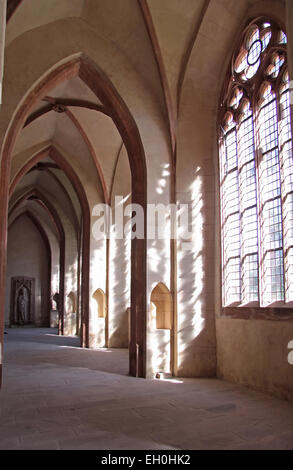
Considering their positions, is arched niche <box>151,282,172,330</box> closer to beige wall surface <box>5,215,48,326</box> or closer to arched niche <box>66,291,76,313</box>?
arched niche <box>66,291,76,313</box>

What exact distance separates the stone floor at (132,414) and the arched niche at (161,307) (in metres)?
1.35

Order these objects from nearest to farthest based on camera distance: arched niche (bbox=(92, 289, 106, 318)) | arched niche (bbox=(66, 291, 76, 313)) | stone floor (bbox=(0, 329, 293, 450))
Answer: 1. stone floor (bbox=(0, 329, 293, 450))
2. arched niche (bbox=(92, 289, 106, 318))
3. arched niche (bbox=(66, 291, 76, 313))

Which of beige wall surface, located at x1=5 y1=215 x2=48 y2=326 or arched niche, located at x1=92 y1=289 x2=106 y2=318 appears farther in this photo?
beige wall surface, located at x1=5 y1=215 x2=48 y2=326

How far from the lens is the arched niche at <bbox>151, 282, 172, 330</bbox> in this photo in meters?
9.98

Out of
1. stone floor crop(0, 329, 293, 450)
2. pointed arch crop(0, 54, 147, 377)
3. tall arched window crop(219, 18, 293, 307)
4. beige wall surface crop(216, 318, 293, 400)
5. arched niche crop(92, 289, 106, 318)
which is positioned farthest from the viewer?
arched niche crop(92, 289, 106, 318)

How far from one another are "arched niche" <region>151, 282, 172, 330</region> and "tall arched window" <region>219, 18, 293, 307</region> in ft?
4.43

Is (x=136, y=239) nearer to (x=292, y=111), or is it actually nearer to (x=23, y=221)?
(x=292, y=111)

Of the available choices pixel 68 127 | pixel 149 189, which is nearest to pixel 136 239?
pixel 149 189

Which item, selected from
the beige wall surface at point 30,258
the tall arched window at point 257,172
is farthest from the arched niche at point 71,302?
the tall arched window at point 257,172

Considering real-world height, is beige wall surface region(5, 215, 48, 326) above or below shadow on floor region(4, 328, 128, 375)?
above

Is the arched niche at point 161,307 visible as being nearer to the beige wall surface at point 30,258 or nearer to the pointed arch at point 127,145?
the pointed arch at point 127,145

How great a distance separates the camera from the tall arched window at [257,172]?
303 inches

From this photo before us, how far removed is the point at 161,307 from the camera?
1009 centimetres

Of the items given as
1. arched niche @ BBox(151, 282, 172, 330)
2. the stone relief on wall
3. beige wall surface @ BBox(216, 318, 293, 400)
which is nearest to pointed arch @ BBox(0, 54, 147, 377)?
arched niche @ BBox(151, 282, 172, 330)
